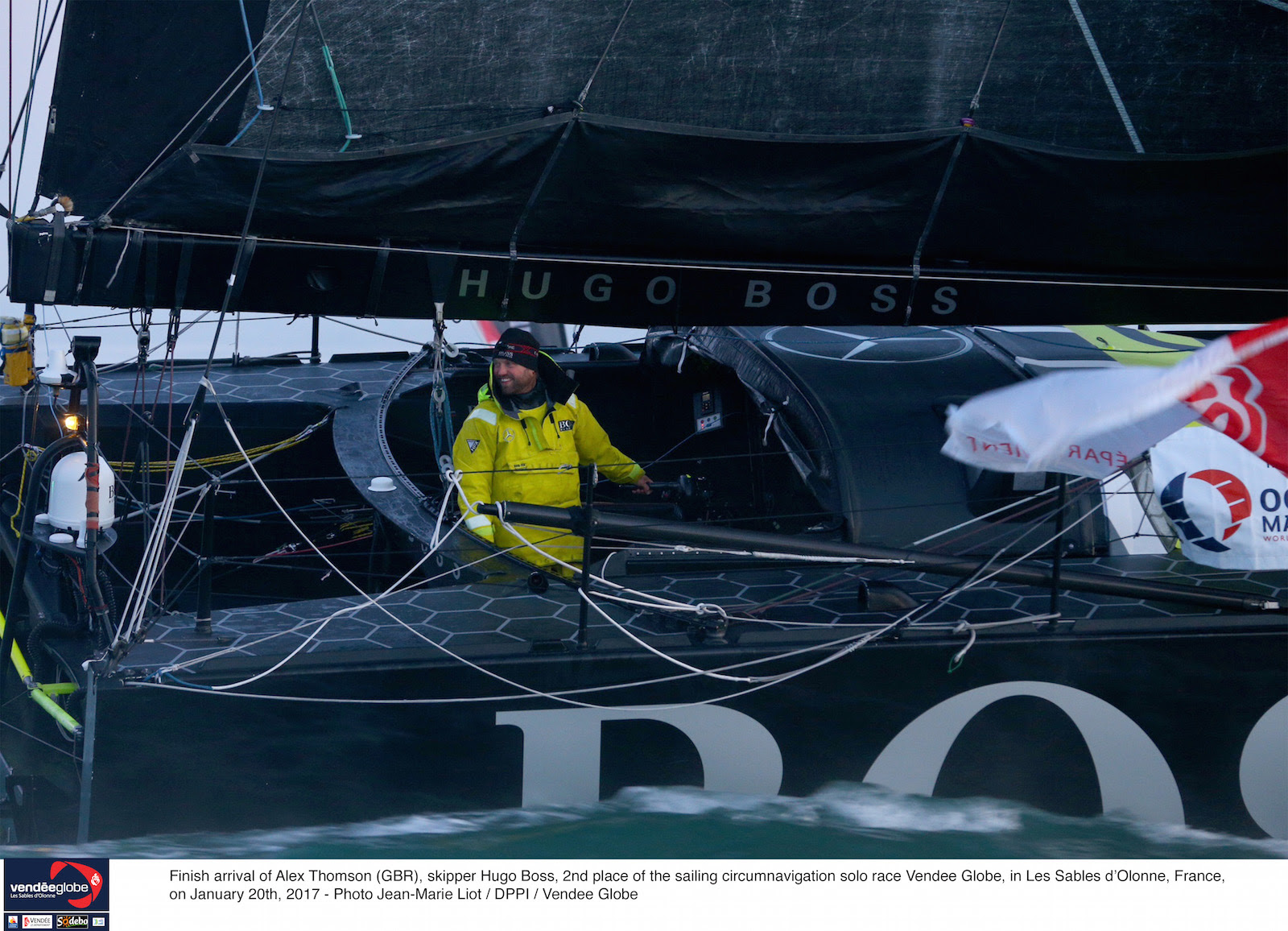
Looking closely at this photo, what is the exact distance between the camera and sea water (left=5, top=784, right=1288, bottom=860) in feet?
13.1

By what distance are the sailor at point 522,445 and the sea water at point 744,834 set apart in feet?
3.29

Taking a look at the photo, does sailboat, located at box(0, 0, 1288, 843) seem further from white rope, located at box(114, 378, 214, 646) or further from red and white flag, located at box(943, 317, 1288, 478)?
red and white flag, located at box(943, 317, 1288, 478)

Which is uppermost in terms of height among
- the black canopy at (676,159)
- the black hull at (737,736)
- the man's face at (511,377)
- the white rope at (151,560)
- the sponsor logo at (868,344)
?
the black canopy at (676,159)

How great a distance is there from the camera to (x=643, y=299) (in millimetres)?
4621

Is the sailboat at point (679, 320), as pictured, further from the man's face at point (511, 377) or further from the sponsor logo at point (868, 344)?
the sponsor logo at point (868, 344)

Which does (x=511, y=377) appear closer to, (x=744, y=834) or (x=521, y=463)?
(x=521, y=463)

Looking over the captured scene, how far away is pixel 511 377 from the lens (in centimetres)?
485

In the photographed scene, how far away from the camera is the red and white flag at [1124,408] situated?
3682 millimetres

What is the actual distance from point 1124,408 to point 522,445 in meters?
2.23
